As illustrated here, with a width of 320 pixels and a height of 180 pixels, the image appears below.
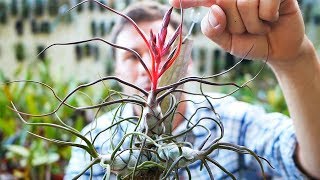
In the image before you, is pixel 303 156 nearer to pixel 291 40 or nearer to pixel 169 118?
pixel 291 40

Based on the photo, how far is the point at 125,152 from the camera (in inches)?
16.5

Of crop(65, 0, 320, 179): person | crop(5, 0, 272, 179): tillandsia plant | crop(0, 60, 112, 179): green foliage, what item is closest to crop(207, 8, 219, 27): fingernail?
crop(65, 0, 320, 179): person

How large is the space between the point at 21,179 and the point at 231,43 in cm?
117

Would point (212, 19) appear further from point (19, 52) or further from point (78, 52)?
point (19, 52)

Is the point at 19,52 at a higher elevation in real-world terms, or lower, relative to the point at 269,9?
lower

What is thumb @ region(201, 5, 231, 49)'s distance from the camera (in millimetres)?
548

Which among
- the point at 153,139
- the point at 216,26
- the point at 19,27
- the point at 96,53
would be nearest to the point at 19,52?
the point at 19,27

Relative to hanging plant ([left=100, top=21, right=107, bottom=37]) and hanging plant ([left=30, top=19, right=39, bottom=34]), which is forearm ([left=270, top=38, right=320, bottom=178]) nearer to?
hanging plant ([left=100, top=21, right=107, bottom=37])

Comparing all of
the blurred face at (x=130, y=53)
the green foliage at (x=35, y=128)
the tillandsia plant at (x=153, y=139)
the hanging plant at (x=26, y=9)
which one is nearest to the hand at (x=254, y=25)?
the tillandsia plant at (x=153, y=139)

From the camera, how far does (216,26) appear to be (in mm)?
563

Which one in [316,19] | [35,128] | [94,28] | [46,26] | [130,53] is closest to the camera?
[130,53]

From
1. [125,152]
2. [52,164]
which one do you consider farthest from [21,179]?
[125,152]

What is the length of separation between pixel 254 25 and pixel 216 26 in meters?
0.04

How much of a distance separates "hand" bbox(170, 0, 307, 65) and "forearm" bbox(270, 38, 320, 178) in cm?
6
